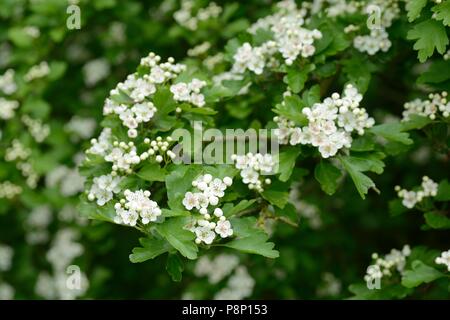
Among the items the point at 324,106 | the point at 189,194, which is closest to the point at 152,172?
the point at 189,194

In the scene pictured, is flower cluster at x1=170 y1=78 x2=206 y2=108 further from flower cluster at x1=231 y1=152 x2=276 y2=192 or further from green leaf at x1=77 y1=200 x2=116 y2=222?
green leaf at x1=77 y1=200 x2=116 y2=222

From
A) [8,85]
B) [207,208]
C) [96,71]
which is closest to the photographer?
[207,208]

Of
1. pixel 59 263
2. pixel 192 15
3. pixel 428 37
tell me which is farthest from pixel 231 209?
pixel 59 263

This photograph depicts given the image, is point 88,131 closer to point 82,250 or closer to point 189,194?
point 82,250

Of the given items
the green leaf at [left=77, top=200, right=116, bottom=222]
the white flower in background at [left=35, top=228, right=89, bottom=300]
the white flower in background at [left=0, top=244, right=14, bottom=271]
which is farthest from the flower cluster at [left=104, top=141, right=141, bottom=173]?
the white flower in background at [left=0, top=244, right=14, bottom=271]

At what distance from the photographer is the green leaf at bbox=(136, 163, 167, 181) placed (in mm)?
2979

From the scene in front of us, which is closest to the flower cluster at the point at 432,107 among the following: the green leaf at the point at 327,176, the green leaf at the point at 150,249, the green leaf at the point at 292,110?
the green leaf at the point at 327,176

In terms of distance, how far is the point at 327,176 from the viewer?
3.17m

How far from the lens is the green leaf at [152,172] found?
9.77ft

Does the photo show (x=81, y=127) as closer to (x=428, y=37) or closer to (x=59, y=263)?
(x=59, y=263)

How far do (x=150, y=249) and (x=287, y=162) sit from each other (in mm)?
747

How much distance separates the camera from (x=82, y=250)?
4961 millimetres

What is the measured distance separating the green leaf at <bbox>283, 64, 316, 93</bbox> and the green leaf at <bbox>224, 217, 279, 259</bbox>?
0.72 metres

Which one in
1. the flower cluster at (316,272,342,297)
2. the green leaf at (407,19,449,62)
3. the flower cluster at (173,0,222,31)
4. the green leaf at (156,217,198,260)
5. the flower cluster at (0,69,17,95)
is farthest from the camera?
the flower cluster at (316,272,342,297)
